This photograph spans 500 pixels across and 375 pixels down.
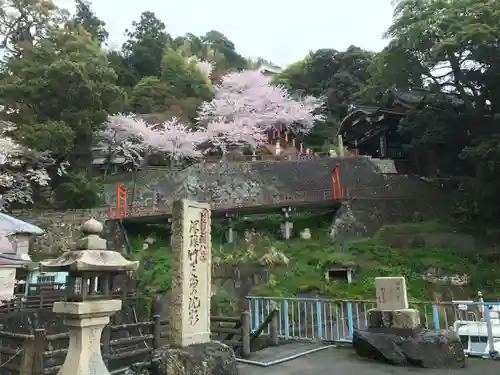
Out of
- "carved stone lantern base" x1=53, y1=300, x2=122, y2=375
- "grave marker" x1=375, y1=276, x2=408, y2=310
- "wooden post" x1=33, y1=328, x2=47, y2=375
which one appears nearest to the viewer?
"carved stone lantern base" x1=53, y1=300, x2=122, y2=375

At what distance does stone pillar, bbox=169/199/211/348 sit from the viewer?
5.76 meters

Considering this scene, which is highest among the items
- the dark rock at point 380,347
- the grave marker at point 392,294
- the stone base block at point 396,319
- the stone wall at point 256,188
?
the stone wall at point 256,188

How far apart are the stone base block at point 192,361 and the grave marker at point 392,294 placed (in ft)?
11.4

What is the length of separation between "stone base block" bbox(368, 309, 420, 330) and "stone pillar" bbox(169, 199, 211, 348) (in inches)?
136

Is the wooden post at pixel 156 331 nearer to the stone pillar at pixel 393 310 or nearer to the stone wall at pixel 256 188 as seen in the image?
the stone pillar at pixel 393 310

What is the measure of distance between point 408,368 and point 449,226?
16517 mm

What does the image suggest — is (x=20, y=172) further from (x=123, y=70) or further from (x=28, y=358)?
(x=28, y=358)

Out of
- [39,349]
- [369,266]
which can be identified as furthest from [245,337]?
[369,266]

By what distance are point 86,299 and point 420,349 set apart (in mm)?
5605

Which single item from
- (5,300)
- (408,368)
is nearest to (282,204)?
(5,300)

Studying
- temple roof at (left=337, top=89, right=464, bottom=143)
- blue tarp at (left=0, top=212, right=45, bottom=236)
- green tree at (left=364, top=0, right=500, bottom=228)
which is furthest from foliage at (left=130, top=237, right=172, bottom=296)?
temple roof at (left=337, top=89, right=464, bottom=143)

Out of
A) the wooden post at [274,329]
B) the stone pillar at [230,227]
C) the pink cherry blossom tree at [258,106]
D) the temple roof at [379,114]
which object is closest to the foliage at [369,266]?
the stone pillar at [230,227]

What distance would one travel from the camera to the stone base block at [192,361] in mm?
5074

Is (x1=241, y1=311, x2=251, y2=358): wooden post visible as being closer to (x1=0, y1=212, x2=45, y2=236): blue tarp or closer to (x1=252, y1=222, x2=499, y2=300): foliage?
(x1=252, y1=222, x2=499, y2=300): foliage
